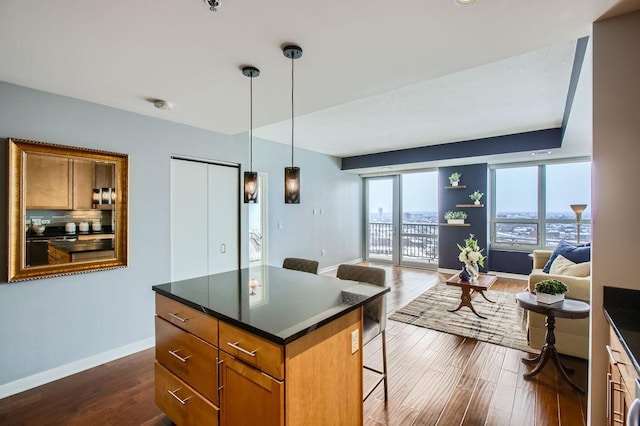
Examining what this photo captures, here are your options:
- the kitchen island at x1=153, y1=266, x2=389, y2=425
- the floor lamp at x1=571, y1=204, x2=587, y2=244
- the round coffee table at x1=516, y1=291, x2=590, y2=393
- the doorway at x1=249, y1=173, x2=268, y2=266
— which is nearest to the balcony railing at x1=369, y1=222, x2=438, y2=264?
the floor lamp at x1=571, y1=204, x2=587, y2=244

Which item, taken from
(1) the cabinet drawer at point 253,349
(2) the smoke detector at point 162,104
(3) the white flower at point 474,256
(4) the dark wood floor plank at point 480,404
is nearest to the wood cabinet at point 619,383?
(4) the dark wood floor plank at point 480,404

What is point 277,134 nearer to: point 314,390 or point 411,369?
point 411,369

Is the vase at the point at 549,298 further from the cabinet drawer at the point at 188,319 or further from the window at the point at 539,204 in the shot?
the window at the point at 539,204

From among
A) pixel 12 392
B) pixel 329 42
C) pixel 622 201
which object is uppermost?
pixel 329 42

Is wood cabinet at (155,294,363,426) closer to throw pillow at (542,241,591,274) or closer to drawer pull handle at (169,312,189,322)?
drawer pull handle at (169,312,189,322)

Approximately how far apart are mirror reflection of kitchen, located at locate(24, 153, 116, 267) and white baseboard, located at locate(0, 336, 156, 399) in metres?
0.93

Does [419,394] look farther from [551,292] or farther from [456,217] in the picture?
[456,217]

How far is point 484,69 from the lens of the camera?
2736 mm

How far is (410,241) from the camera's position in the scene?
7465 mm

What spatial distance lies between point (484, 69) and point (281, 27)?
205 cm

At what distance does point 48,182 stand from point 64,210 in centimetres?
26

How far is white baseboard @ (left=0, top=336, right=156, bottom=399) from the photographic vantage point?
2.40m

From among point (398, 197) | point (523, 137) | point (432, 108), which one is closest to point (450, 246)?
point (398, 197)

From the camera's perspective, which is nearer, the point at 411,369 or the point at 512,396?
the point at 512,396
